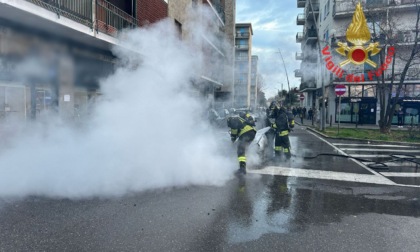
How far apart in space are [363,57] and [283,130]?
679cm

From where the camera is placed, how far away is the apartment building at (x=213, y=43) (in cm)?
1290

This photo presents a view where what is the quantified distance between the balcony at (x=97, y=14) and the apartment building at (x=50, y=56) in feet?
0.08

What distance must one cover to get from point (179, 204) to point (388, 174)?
17.0 feet

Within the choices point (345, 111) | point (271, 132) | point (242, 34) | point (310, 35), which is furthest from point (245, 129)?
point (310, 35)

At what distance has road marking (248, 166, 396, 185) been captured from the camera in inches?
245

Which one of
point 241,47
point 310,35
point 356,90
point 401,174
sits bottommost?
point 401,174

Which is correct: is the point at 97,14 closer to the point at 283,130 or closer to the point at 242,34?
the point at 283,130

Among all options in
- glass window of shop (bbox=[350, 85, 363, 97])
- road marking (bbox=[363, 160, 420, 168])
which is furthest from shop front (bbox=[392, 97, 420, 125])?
road marking (bbox=[363, 160, 420, 168])

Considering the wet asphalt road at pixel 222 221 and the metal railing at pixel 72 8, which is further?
the metal railing at pixel 72 8

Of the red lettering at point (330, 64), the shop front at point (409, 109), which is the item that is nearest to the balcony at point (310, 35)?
the shop front at point (409, 109)

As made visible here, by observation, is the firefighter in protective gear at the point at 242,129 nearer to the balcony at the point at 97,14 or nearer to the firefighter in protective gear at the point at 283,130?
the firefighter in protective gear at the point at 283,130

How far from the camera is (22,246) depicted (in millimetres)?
3033

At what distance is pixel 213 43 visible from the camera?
14.3 metres

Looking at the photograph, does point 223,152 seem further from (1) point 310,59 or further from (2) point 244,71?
(1) point 310,59
